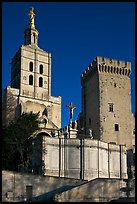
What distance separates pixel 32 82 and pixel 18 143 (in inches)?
978

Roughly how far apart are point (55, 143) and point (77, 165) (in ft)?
9.61

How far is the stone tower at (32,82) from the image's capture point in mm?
56188

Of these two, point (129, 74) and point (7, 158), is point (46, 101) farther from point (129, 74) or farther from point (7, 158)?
A: point (7, 158)

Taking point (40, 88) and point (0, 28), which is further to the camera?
point (40, 88)

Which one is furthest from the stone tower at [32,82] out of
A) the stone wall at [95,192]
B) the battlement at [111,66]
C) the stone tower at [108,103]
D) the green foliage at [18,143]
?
the stone wall at [95,192]

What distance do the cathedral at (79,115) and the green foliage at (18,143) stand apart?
120 cm

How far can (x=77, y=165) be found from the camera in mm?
35812

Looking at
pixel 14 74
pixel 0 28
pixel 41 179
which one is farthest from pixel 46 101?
pixel 0 28

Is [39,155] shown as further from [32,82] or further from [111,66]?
[32,82]

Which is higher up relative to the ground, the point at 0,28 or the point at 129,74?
the point at 129,74

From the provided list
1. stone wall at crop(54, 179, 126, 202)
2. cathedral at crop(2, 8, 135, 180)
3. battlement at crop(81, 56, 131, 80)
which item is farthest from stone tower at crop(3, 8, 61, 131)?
stone wall at crop(54, 179, 126, 202)

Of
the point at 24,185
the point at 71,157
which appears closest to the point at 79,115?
the point at 71,157

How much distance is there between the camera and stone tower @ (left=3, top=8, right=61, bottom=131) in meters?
56.2

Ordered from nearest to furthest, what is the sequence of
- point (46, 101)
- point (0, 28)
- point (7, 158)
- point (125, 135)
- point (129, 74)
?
point (0, 28)
point (7, 158)
point (125, 135)
point (129, 74)
point (46, 101)
